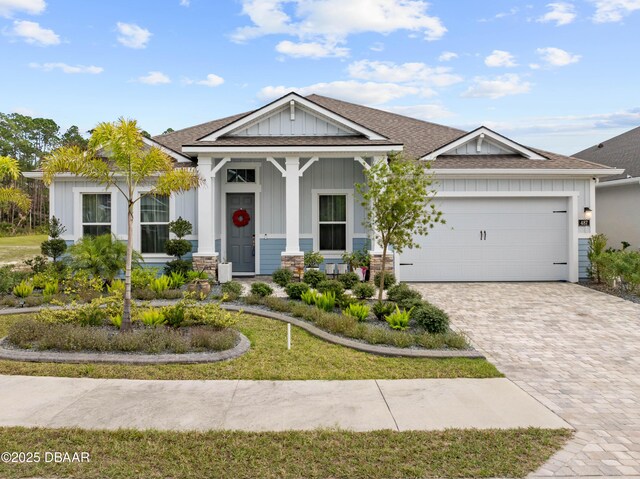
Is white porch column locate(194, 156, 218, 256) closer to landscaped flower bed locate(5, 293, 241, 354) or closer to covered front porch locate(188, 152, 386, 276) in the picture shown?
covered front porch locate(188, 152, 386, 276)

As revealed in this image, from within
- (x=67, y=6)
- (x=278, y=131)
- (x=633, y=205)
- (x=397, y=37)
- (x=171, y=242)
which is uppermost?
(x=397, y=37)

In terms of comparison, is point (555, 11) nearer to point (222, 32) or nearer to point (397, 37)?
point (397, 37)

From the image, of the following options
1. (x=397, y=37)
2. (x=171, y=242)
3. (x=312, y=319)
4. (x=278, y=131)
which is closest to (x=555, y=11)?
(x=397, y=37)

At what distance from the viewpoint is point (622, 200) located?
15.5m

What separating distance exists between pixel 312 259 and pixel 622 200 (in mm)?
11432

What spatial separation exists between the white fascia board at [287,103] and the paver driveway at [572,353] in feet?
15.5

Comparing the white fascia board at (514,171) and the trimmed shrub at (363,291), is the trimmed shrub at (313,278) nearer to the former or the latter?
the trimmed shrub at (363,291)

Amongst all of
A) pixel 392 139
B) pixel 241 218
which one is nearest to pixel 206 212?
pixel 241 218

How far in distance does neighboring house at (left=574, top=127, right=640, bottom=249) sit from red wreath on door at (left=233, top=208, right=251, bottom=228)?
12553 millimetres

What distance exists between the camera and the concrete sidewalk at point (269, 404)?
417 cm

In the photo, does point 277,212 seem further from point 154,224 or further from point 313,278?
point 154,224

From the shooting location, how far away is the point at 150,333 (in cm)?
663

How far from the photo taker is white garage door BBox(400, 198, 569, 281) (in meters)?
13.1

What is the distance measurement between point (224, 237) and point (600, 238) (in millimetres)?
11227
